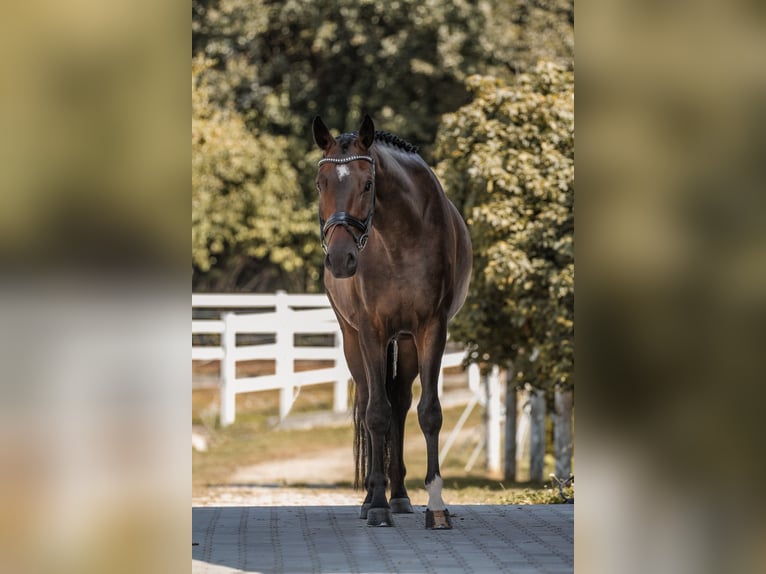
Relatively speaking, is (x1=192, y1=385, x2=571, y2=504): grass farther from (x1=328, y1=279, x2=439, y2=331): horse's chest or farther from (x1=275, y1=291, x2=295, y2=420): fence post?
(x1=328, y1=279, x2=439, y2=331): horse's chest

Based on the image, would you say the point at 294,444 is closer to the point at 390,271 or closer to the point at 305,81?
the point at 305,81

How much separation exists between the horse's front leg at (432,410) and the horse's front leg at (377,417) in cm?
22

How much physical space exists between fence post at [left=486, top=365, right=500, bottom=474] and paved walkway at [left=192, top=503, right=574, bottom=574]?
7.14 m

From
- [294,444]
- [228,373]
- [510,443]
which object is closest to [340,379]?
[294,444]

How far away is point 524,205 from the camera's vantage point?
38.6 ft

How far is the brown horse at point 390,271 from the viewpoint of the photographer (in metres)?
6.61

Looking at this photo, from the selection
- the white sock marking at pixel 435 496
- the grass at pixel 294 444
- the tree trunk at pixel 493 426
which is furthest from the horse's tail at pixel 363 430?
the tree trunk at pixel 493 426

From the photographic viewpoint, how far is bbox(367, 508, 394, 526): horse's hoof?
283 inches

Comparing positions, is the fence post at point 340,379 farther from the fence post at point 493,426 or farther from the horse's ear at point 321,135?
the horse's ear at point 321,135

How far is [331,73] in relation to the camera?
75.8 ft

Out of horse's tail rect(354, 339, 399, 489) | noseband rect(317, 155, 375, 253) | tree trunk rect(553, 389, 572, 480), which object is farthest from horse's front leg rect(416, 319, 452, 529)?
tree trunk rect(553, 389, 572, 480)

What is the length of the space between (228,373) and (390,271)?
29.4ft
